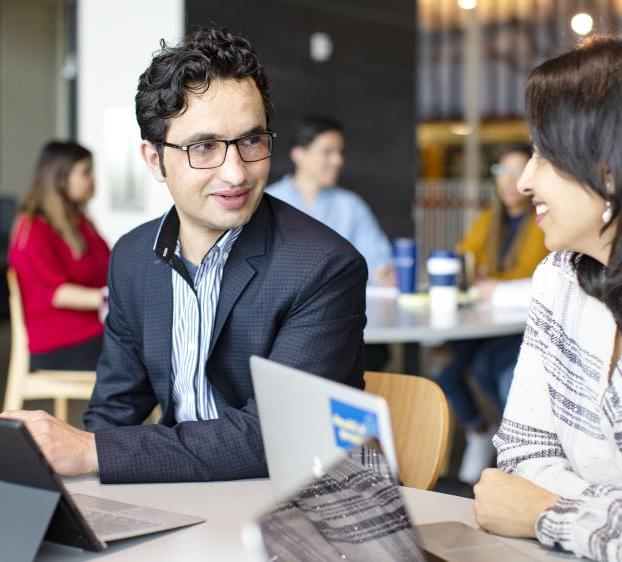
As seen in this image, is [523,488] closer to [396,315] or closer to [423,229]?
[396,315]

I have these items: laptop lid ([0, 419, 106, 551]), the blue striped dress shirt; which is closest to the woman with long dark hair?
laptop lid ([0, 419, 106, 551])

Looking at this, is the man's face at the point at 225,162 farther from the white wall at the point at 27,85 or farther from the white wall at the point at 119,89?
the white wall at the point at 27,85

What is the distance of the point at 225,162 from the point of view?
1876mm

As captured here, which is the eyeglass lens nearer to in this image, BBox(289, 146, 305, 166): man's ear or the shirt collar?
the shirt collar

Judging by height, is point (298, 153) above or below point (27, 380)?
above

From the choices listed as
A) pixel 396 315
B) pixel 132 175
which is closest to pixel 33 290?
pixel 396 315

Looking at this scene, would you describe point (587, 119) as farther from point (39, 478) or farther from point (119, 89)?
point (119, 89)

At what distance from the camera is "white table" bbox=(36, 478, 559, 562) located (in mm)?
1244

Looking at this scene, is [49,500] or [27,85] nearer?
[49,500]

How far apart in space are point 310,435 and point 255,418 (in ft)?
2.36

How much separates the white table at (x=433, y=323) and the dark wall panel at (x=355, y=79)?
3.06m

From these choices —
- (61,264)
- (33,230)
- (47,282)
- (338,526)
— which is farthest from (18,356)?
(338,526)

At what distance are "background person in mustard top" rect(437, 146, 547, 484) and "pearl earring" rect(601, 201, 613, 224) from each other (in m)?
2.64

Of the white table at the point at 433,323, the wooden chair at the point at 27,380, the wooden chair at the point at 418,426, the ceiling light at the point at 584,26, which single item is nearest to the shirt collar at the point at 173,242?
the wooden chair at the point at 418,426
